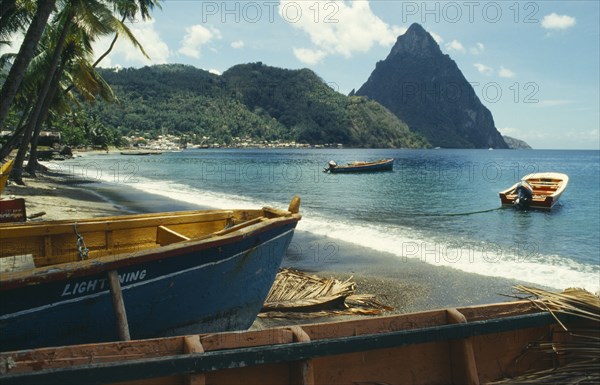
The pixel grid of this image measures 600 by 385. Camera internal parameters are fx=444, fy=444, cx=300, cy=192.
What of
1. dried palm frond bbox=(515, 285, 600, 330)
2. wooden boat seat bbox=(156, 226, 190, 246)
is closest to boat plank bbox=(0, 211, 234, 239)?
wooden boat seat bbox=(156, 226, 190, 246)

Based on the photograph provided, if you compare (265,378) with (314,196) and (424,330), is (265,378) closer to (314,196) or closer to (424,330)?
(424,330)

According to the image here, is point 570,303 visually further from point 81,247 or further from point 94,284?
point 81,247

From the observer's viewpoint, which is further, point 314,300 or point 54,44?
point 54,44

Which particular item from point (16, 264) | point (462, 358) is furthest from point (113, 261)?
point (462, 358)

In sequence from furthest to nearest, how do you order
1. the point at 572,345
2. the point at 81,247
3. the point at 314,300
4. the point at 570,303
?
the point at 314,300, the point at 81,247, the point at 570,303, the point at 572,345

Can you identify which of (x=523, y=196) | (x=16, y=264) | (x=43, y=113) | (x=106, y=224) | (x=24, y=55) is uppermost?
(x=24, y=55)

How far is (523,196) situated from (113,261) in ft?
88.0

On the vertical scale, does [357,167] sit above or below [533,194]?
above

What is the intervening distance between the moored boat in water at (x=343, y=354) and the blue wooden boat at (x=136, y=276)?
1.23m

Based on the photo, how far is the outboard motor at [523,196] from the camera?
2627 cm

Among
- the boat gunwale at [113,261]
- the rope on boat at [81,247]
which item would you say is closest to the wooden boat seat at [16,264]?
the boat gunwale at [113,261]

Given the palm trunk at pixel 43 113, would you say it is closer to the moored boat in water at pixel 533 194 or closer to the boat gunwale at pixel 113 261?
the boat gunwale at pixel 113 261

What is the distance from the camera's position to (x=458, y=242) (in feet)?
55.2

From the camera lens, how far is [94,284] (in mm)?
4176
